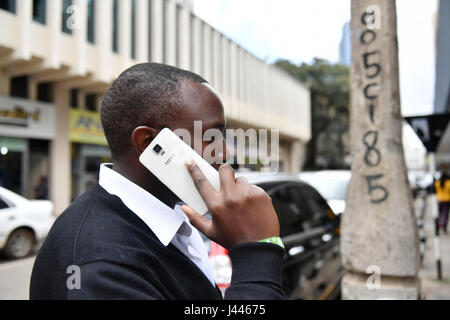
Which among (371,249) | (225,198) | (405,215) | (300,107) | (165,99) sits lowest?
(371,249)

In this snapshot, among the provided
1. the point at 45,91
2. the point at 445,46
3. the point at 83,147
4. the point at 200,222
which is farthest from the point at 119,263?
the point at 445,46

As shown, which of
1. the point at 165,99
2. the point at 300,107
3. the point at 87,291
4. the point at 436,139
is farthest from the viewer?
the point at 300,107

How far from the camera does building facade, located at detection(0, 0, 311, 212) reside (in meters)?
10.1

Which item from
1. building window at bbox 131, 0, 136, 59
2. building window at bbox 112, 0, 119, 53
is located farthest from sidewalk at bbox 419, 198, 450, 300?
building window at bbox 112, 0, 119, 53

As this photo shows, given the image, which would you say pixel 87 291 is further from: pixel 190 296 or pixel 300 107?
pixel 300 107

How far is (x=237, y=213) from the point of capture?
31.0 inches

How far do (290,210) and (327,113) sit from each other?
103 ft

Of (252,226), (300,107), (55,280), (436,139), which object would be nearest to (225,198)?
(252,226)

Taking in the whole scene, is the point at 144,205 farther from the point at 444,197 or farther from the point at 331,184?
the point at 444,197

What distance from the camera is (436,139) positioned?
5.06 metres

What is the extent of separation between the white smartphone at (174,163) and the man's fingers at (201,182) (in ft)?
0.08
